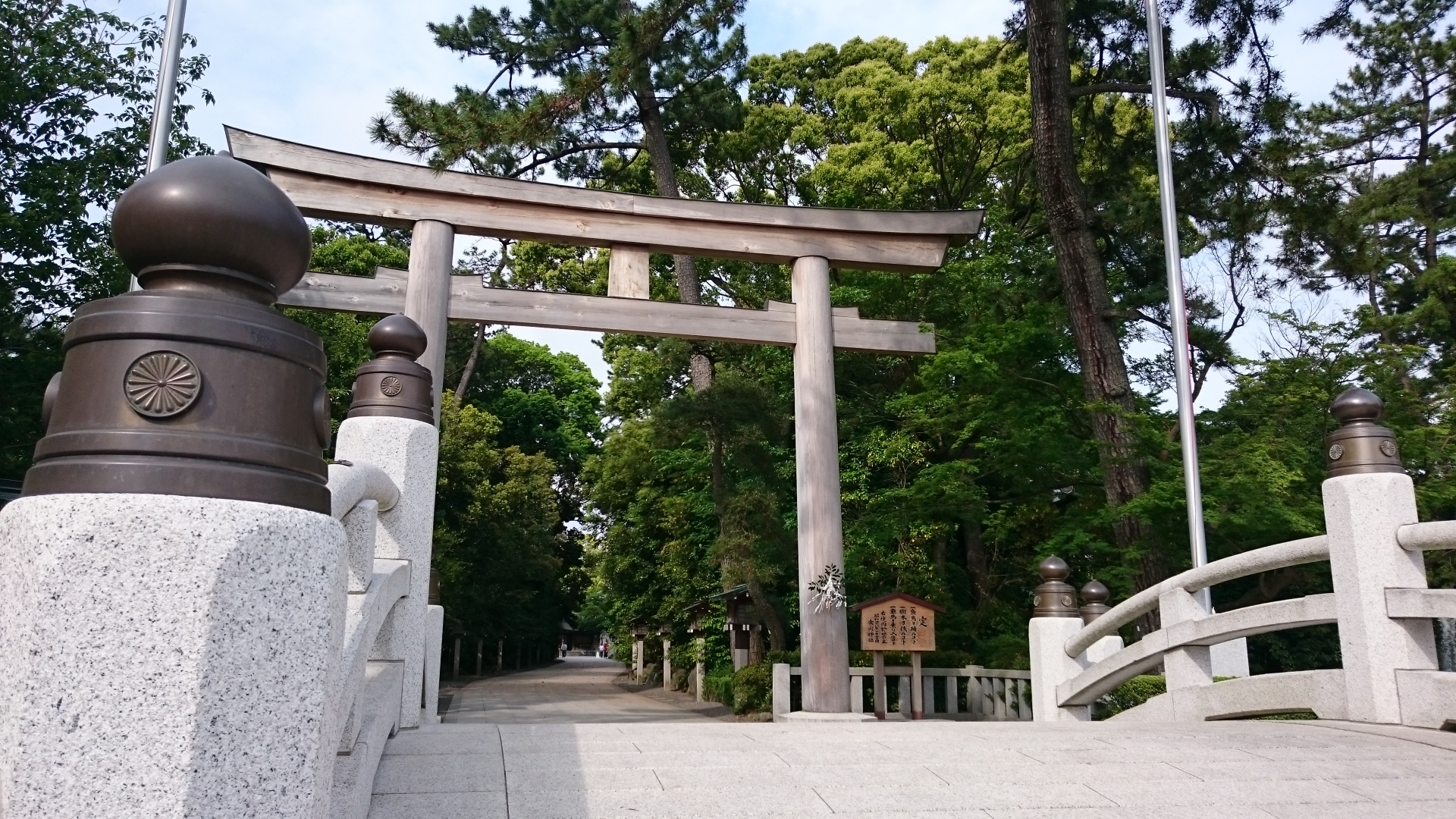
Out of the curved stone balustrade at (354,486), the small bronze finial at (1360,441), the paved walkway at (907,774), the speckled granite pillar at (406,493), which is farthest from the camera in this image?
the small bronze finial at (1360,441)

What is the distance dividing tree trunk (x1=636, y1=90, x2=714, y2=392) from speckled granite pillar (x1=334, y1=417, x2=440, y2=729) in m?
9.73

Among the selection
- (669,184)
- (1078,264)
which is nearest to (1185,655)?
(1078,264)

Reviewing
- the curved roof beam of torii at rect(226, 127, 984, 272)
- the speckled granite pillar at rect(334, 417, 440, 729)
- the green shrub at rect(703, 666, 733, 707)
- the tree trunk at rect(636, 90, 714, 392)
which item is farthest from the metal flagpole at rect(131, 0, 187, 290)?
the green shrub at rect(703, 666, 733, 707)

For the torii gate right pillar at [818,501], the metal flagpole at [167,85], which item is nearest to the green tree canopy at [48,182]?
the metal flagpole at [167,85]

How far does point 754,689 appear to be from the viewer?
Result: 1473 centimetres

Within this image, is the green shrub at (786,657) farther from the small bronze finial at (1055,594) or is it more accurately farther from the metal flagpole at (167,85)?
the metal flagpole at (167,85)

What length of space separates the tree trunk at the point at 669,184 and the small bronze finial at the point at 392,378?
9.80 metres

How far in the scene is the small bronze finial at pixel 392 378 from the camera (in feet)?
Answer: 16.2

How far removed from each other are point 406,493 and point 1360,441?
16.9 feet

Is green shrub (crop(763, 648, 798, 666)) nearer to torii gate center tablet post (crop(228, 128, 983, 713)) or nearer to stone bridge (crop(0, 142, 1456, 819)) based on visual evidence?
torii gate center tablet post (crop(228, 128, 983, 713))

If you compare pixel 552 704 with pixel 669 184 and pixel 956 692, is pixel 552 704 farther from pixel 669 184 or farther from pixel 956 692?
pixel 669 184

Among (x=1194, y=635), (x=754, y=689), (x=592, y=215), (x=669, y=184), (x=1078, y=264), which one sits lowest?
(x=754, y=689)

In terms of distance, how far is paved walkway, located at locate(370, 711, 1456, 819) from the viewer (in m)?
3.25

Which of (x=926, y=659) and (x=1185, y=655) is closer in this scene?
(x=1185, y=655)
